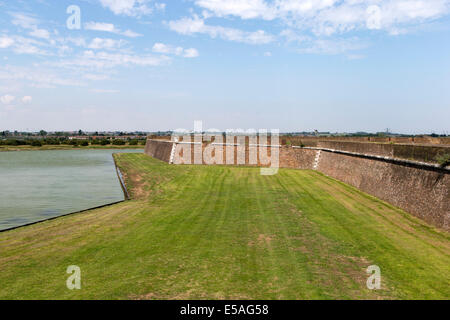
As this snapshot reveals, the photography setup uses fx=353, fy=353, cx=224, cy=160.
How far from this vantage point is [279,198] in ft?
64.0

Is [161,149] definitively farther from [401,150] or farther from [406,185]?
[406,185]

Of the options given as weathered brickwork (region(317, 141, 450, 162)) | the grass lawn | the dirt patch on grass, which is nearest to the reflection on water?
the grass lawn

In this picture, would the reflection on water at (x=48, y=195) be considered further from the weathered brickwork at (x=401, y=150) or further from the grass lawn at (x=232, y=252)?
the weathered brickwork at (x=401, y=150)

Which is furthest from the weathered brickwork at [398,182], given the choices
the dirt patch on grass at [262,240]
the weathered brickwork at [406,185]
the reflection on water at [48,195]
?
Result: the reflection on water at [48,195]

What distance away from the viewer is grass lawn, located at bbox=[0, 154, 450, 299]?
762 cm

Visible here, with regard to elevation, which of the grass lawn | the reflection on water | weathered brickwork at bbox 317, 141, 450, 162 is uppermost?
weathered brickwork at bbox 317, 141, 450, 162

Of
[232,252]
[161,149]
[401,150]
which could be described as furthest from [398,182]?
[161,149]

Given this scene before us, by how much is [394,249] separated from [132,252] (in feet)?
25.2

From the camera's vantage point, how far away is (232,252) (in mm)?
10219

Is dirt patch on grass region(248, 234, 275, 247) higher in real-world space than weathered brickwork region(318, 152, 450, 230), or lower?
lower

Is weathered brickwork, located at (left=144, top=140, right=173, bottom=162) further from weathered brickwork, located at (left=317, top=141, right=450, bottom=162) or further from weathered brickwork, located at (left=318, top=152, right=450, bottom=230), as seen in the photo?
weathered brickwork, located at (left=318, top=152, right=450, bottom=230)

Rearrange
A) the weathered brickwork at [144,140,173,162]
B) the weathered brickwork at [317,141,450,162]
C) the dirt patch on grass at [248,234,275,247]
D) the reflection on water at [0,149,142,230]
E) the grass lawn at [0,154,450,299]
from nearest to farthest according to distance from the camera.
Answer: the grass lawn at [0,154,450,299] < the dirt patch on grass at [248,234,275,247] < the weathered brickwork at [317,141,450,162] < the reflection on water at [0,149,142,230] < the weathered brickwork at [144,140,173,162]

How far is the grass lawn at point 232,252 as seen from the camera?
25.0 ft
